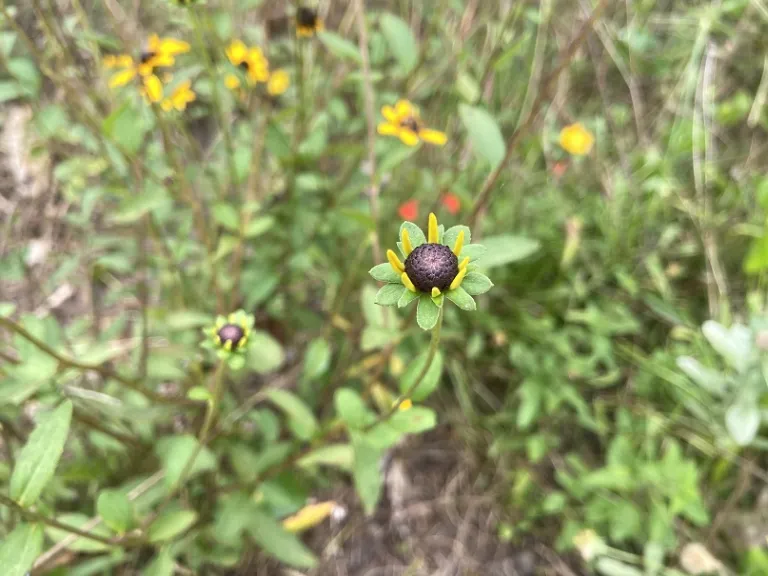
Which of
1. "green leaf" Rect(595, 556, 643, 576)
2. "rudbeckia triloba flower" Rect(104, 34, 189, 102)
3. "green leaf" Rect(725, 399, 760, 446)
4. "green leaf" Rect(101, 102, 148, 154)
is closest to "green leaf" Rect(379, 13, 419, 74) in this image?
"rudbeckia triloba flower" Rect(104, 34, 189, 102)

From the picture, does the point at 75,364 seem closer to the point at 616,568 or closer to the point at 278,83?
the point at 278,83

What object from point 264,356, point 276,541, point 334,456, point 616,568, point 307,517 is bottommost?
point 616,568

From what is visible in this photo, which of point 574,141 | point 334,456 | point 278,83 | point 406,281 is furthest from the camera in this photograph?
point 574,141

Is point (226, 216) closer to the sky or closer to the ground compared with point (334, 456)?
closer to the sky

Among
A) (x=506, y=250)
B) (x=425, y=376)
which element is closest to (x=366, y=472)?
(x=425, y=376)

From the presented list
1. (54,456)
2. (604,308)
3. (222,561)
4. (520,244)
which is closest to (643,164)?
(604,308)

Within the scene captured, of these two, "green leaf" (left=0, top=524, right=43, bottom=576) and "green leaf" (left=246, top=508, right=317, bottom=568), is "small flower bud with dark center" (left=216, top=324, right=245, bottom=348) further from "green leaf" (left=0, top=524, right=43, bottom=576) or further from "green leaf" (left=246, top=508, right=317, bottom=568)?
"green leaf" (left=246, top=508, right=317, bottom=568)

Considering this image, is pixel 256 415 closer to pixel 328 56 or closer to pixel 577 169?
pixel 328 56
